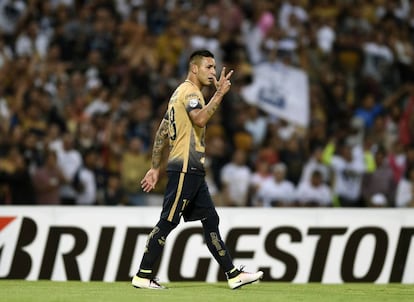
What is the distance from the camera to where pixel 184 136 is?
1129cm

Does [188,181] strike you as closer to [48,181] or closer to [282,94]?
[48,181]

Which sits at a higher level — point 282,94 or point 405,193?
point 282,94

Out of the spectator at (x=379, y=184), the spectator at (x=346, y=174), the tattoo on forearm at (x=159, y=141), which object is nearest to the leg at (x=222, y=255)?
the tattoo on forearm at (x=159, y=141)

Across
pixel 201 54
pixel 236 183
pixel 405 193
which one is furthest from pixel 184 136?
pixel 405 193

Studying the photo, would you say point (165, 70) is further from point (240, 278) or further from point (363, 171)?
point (240, 278)

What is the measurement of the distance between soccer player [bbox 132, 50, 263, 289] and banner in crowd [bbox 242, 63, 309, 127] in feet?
28.3

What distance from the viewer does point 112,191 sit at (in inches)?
701

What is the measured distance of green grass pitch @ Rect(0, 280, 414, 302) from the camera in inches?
411

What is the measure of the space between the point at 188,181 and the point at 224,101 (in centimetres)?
892

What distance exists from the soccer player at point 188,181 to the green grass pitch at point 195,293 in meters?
0.28

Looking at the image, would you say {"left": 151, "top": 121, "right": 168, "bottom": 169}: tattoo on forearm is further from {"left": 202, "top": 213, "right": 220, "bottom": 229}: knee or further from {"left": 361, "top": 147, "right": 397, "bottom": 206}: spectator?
{"left": 361, "top": 147, "right": 397, "bottom": 206}: spectator

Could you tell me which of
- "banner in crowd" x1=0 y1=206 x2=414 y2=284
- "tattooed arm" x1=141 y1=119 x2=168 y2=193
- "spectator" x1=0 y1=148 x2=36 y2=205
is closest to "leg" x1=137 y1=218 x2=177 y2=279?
"tattooed arm" x1=141 y1=119 x2=168 y2=193

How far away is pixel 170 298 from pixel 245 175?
26.9 ft

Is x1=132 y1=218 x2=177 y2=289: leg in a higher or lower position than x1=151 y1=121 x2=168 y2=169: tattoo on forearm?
lower
